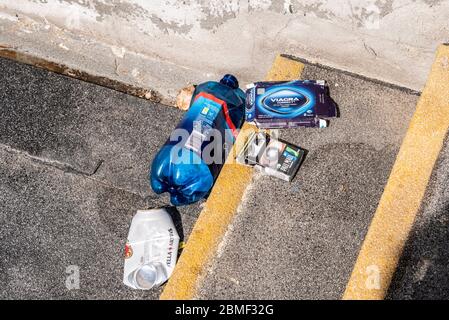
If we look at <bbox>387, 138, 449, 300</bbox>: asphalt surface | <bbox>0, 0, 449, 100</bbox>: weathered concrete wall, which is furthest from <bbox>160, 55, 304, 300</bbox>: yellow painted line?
<bbox>387, 138, 449, 300</bbox>: asphalt surface

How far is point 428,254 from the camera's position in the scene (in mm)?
2514

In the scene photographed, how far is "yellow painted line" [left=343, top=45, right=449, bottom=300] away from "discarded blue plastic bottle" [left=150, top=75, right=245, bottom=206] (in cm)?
103

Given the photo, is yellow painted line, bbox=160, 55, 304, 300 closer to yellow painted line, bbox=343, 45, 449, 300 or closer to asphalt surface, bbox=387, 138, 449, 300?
yellow painted line, bbox=343, 45, 449, 300

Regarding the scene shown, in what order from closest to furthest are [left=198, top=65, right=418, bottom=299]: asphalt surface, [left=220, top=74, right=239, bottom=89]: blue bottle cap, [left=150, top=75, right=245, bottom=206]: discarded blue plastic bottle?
[left=198, top=65, right=418, bottom=299]: asphalt surface, [left=150, top=75, right=245, bottom=206]: discarded blue plastic bottle, [left=220, top=74, right=239, bottom=89]: blue bottle cap

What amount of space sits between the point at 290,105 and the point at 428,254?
3.40ft

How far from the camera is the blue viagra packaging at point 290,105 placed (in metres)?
2.93

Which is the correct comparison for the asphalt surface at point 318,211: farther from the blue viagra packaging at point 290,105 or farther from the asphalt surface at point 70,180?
the asphalt surface at point 70,180

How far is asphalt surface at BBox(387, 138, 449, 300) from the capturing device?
2479mm

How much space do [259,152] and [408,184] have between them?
30.2 inches

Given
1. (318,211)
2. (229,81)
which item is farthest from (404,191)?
(229,81)

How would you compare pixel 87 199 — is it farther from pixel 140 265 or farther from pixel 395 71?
pixel 395 71

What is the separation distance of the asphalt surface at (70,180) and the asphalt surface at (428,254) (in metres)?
1.32

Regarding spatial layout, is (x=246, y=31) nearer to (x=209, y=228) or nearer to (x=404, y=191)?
(x=209, y=228)

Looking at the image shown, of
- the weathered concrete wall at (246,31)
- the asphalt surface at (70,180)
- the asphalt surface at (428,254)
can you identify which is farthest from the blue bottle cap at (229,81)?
the asphalt surface at (428,254)
